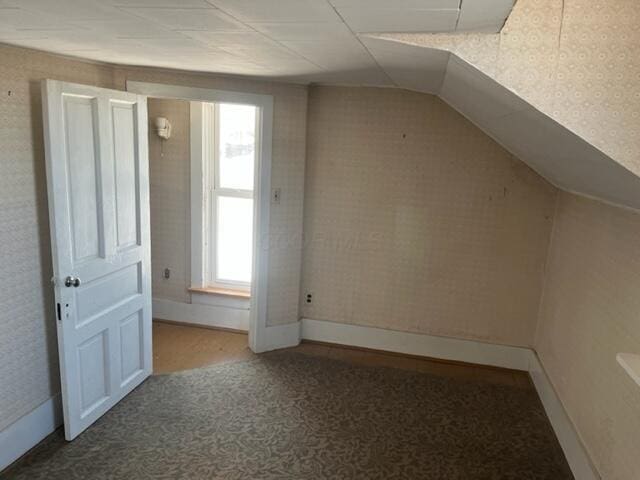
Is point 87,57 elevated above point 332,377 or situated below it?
above

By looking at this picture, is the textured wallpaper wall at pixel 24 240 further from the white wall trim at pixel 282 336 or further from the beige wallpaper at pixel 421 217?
the beige wallpaper at pixel 421 217

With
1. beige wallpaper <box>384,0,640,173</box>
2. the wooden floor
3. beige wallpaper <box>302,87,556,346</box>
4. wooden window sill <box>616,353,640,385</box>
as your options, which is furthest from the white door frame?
wooden window sill <box>616,353,640,385</box>

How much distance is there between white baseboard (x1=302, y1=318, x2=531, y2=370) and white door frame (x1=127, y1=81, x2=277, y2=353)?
469 millimetres

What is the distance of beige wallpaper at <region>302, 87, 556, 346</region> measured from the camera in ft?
12.0

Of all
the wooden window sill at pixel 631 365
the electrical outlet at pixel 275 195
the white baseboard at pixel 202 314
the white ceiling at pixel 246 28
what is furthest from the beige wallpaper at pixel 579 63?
the white baseboard at pixel 202 314

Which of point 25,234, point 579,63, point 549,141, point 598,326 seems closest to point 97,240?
point 25,234

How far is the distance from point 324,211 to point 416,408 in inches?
66.1

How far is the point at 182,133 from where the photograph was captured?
164 inches

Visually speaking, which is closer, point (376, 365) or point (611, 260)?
point (611, 260)

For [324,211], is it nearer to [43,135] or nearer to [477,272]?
[477,272]

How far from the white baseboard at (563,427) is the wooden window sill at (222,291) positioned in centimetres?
244

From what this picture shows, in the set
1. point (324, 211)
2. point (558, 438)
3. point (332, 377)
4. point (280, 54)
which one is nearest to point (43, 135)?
point (280, 54)

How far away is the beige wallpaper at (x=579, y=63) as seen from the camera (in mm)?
1495

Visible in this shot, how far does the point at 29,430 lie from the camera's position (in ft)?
8.59
